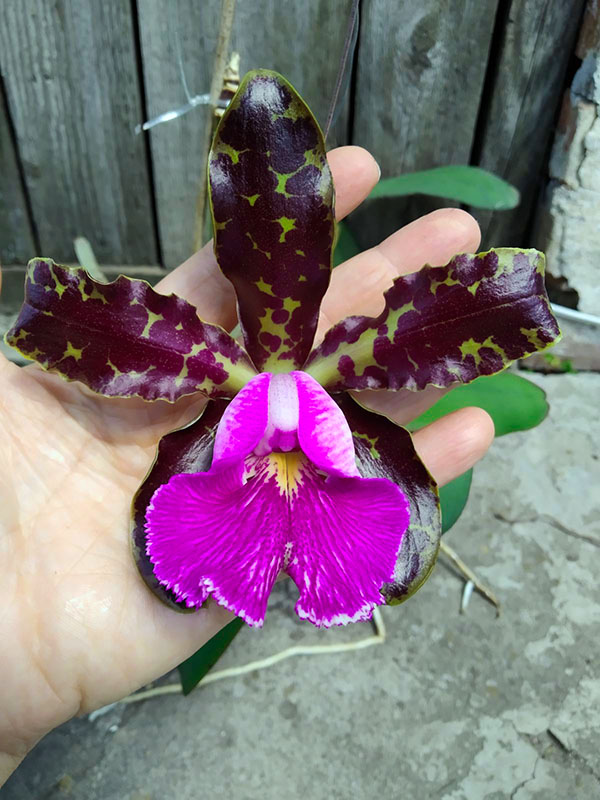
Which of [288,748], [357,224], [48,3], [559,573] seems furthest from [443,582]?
[48,3]

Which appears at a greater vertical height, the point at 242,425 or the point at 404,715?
the point at 242,425

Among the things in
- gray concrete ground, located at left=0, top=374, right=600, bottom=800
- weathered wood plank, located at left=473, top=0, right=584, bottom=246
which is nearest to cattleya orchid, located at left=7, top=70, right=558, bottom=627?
gray concrete ground, located at left=0, top=374, right=600, bottom=800

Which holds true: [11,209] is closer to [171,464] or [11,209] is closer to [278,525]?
[171,464]

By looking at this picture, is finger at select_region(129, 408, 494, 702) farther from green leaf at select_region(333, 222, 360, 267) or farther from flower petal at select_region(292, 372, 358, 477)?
green leaf at select_region(333, 222, 360, 267)

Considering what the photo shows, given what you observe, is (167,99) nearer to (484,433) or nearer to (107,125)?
(107,125)

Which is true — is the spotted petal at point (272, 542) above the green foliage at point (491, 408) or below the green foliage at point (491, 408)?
above

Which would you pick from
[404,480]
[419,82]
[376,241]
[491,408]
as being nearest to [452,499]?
[491,408]

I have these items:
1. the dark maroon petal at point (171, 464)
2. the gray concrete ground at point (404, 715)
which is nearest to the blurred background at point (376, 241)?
the gray concrete ground at point (404, 715)

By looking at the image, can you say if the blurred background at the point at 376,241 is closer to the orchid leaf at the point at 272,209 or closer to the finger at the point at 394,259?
the finger at the point at 394,259
